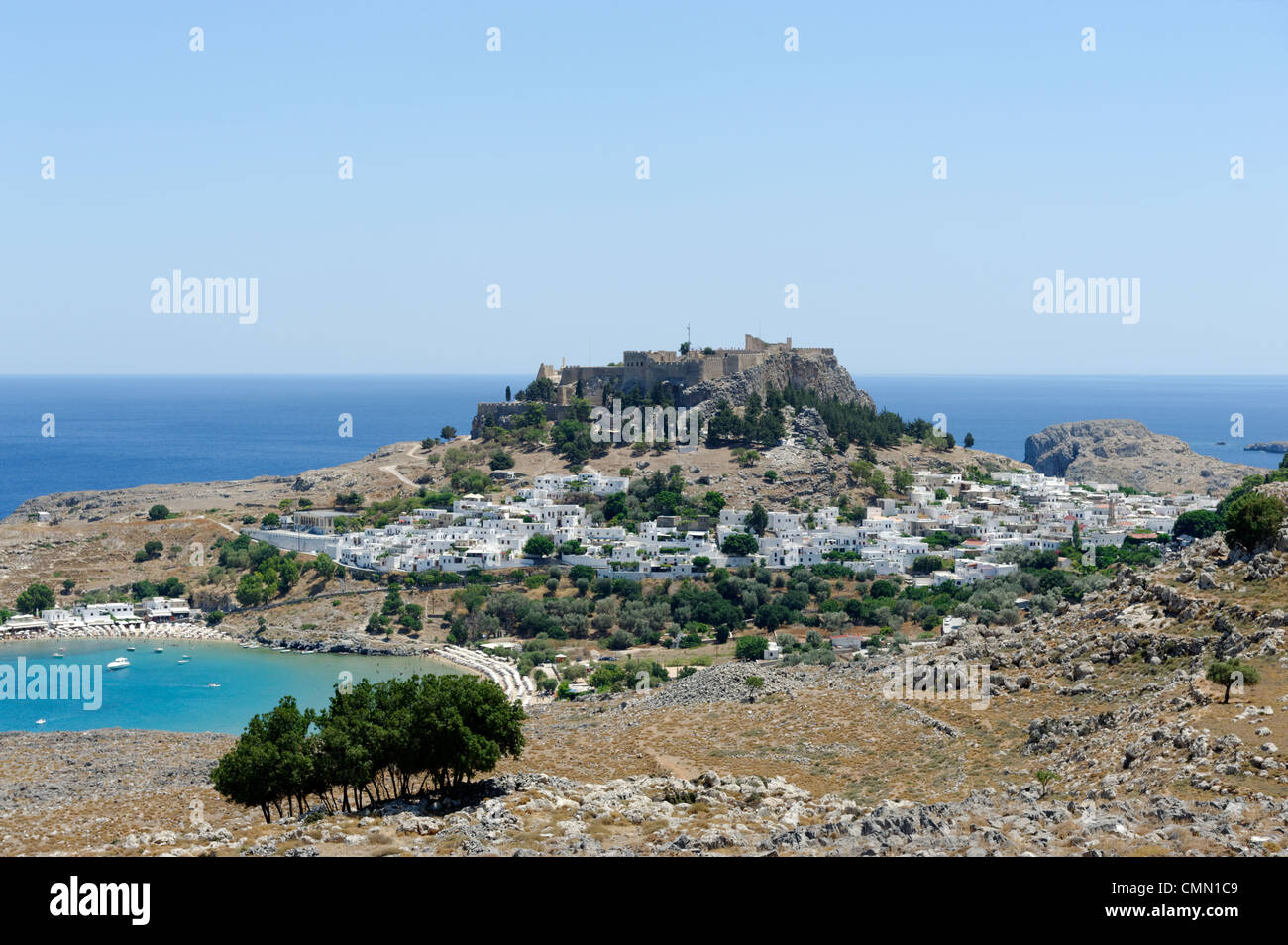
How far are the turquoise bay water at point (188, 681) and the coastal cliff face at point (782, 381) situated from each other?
99.3ft

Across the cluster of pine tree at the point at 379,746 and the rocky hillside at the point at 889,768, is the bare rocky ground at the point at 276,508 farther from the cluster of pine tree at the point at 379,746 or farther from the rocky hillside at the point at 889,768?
the cluster of pine tree at the point at 379,746

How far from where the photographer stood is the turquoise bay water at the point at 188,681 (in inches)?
1328

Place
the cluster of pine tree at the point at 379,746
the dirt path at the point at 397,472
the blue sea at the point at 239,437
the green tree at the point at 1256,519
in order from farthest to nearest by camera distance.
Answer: the blue sea at the point at 239,437, the dirt path at the point at 397,472, the green tree at the point at 1256,519, the cluster of pine tree at the point at 379,746

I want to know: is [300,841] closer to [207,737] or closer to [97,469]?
[207,737]

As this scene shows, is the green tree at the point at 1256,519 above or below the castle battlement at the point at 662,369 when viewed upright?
below

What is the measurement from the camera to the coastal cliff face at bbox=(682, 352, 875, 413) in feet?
215

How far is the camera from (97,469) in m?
105

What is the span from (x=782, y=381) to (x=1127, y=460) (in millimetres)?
33833

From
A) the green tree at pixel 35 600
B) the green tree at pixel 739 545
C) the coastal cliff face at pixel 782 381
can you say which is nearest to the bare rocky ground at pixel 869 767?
the green tree at pixel 35 600
